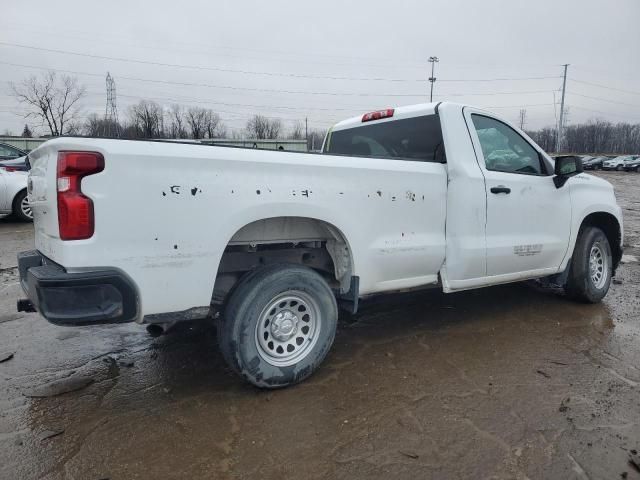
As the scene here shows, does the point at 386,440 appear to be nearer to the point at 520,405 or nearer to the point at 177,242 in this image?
the point at 520,405

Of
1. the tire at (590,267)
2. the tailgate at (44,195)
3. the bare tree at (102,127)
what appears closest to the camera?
the tailgate at (44,195)

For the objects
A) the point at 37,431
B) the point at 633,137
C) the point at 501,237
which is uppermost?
the point at 633,137

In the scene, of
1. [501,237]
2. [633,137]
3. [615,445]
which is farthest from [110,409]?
[633,137]

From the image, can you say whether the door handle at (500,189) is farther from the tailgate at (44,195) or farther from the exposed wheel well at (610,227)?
the tailgate at (44,195)

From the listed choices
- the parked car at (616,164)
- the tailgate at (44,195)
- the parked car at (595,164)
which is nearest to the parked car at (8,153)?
the tailgate at (44,195)

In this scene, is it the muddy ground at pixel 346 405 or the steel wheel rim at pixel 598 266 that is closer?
the muddy ground at pixel 346 405

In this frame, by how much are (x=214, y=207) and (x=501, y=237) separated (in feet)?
8.81

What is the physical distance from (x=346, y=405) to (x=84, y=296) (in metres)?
1.73

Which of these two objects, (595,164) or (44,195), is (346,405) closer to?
(44,195)

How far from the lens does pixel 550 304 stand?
523cm

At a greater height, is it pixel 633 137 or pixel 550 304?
pixel 633 137

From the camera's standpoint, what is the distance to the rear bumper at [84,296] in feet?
7.82

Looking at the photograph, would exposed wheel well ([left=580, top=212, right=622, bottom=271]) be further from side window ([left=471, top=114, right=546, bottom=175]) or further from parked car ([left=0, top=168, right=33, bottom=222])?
parked car ([left=0, top=168, right=33, bottom=222])

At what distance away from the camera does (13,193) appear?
10.1 meters
